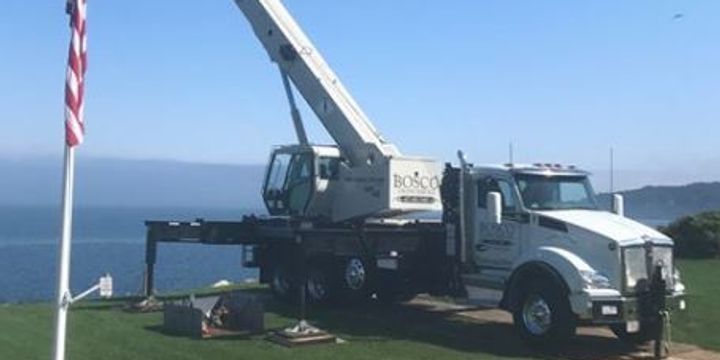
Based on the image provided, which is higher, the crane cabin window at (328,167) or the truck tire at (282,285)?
the crane cabin window at (328,167)

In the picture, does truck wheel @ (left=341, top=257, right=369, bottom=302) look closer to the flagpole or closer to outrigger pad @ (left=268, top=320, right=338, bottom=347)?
outrigger pad @ (left=268, top=320, right=338, bottom=347)

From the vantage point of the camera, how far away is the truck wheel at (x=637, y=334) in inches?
606


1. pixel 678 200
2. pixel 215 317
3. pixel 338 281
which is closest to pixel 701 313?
pixel 338 281

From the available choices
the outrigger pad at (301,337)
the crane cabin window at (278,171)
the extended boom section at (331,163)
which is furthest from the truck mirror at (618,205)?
the crane cabin window at (278,171)

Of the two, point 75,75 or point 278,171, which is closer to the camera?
point 75,75

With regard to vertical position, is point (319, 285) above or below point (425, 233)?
below

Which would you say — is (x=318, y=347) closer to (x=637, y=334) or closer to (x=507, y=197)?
(x=507, y=197)

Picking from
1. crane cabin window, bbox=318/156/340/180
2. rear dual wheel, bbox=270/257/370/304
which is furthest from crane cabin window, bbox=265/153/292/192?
rear dual wheel, bbox=270/257/370/304

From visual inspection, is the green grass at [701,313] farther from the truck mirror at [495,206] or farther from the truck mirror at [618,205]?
the truck mirror at [495,206]

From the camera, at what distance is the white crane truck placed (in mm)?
14938

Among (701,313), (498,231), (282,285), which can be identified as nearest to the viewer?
(498,231)

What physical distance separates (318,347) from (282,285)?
5.86m

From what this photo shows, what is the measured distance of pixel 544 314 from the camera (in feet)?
49.7

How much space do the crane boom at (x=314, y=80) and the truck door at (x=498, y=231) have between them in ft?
11.7
